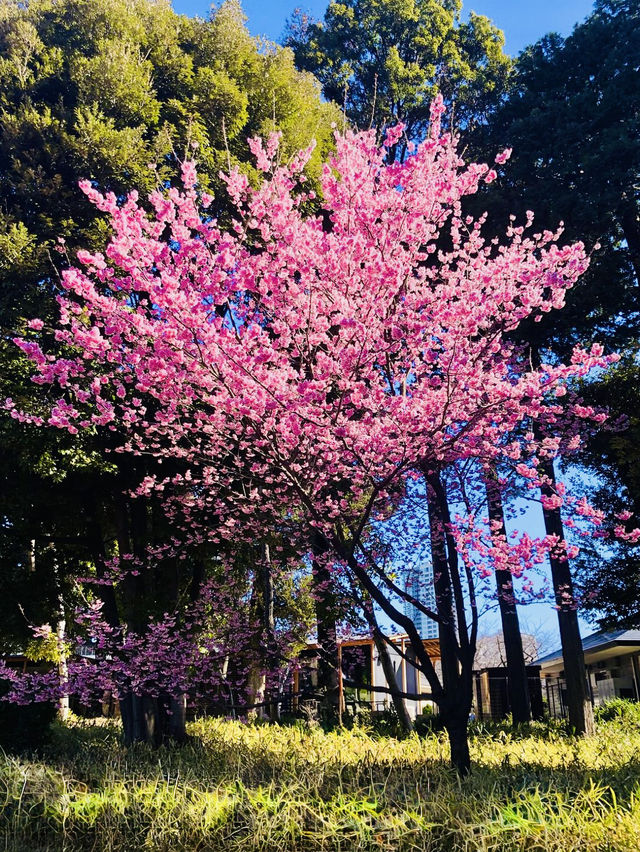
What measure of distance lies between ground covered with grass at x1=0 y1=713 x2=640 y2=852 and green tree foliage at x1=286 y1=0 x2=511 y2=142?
593 inches

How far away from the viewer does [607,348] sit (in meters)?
14.3

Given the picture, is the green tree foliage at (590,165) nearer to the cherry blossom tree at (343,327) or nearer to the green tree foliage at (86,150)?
the green tree foliage at (86,150)

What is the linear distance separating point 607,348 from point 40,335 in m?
11.2

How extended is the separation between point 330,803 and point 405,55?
18.6 meters

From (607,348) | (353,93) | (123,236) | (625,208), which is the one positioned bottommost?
(123,236)

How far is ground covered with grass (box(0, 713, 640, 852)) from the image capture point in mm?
5051

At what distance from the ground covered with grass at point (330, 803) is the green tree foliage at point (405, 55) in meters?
15.0

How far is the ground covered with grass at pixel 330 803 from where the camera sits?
5051 millimetres

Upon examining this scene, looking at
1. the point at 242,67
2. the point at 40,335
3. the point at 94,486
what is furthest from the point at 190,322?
the point at 242,67

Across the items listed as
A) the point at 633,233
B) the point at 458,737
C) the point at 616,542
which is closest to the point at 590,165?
the point at 633,233

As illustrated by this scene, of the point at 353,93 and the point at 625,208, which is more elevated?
the point at 353,93

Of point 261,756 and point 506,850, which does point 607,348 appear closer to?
point 261,756

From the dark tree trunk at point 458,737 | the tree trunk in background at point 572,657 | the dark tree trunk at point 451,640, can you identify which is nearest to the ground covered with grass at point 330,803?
the dark tree trunk at point 458,737

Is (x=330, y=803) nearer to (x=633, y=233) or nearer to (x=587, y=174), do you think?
(x=587, y=174)
